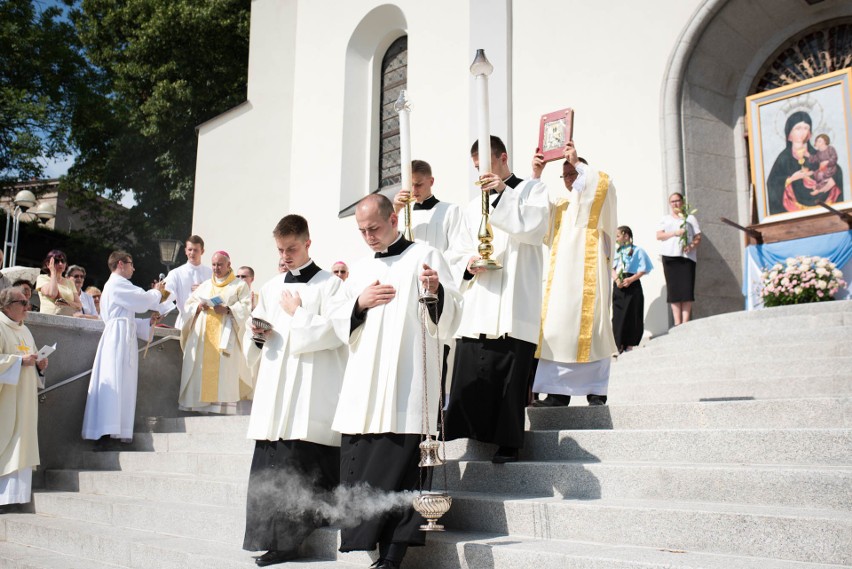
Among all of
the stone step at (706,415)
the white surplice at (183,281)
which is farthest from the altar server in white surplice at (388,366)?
the white surplice at (183,281)

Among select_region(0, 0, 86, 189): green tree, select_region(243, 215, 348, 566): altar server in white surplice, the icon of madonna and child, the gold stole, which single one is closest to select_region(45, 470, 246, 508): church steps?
select_region(243, 215, 348, 566): altar server in white surplice

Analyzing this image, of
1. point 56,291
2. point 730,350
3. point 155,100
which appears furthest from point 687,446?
point 155,100

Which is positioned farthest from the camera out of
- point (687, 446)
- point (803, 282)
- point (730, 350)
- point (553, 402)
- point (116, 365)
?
point (803, 282)

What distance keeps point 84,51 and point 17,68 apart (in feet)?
7.11

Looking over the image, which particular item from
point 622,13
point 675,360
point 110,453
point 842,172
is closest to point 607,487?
point 675,360

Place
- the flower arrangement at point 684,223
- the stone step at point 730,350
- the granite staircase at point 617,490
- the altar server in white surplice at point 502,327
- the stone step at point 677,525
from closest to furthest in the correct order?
the stone step at point 677,525 → the granite staircase at point 617,490 → the altar server in white surplice at point 502,327 → the stone step at point 730,350 → the flower arrangement at point 684,223

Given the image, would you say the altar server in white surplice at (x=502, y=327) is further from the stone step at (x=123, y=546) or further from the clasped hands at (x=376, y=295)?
the stone step at (x=123, y=546)

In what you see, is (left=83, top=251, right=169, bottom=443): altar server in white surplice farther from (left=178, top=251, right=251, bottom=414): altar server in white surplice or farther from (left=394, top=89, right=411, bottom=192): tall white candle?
(left=394, top=89, right=411, bottom=192): tall white candle

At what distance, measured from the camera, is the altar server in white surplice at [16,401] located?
24.5 ft

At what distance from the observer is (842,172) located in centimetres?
1059

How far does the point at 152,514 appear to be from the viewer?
636 centimetres

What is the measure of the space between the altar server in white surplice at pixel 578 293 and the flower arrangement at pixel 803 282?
11.5 ft

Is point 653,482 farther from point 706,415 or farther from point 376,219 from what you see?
point 376,219

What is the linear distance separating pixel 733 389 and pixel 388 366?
3588 mm
